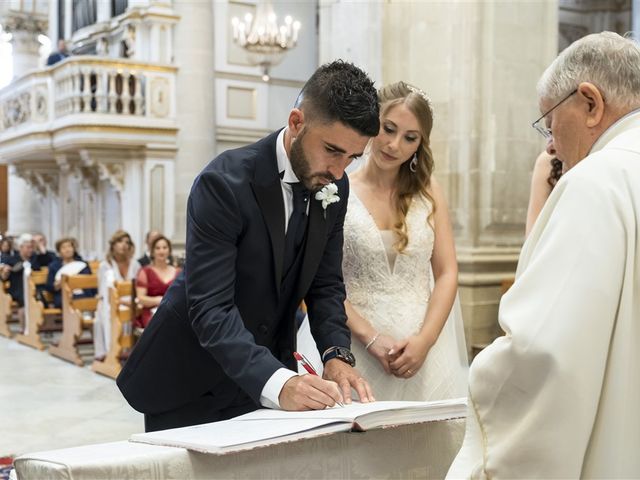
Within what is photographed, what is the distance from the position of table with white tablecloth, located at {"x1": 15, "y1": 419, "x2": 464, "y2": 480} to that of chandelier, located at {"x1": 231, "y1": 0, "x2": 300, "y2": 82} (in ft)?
32.4

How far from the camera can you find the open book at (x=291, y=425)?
156cm

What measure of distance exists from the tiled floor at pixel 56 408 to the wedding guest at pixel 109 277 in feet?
1.20

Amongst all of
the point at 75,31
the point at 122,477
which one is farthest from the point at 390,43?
the point at 75,31

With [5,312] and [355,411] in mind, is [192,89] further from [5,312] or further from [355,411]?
[355,411]

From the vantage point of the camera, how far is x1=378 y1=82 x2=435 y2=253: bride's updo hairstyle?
9.03 ft

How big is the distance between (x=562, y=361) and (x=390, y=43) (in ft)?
20.3

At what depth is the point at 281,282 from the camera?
7.11ft

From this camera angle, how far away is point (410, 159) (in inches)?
116

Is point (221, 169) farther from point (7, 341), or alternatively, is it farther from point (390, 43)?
point (7, 341)

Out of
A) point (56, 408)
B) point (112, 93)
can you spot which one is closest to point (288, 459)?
point (56, 408)

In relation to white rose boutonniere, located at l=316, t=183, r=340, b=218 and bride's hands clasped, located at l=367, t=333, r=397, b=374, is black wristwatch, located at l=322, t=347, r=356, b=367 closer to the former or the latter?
white rose boutonniere, located at l=316, t=183, r=340, b=218

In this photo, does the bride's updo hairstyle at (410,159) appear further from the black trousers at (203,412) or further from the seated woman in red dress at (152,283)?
the seated woman in red dress at (152,283)

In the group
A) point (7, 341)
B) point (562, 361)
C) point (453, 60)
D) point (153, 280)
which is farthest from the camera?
point (7, 341)

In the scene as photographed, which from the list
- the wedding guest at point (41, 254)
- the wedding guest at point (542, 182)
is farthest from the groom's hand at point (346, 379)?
the wedding guest at point (41, 254)
